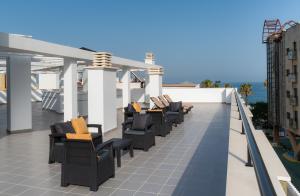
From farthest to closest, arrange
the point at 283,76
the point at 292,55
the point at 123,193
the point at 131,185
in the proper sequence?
the point at 283,76
the point at 292,55
the point at 131,185
the point at 123,193

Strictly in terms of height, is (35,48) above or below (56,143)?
above

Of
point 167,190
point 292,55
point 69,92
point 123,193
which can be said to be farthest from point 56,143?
point 292,55

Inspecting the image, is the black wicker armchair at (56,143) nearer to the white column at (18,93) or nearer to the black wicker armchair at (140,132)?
the black wicker armchair at (140,132)

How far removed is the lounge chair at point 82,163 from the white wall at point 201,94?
1645cm

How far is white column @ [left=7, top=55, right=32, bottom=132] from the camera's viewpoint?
902cm

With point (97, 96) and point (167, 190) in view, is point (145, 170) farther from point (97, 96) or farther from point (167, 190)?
point (97, 96)

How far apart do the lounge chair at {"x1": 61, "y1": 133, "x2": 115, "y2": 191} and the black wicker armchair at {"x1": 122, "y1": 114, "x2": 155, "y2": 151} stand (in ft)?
7.03

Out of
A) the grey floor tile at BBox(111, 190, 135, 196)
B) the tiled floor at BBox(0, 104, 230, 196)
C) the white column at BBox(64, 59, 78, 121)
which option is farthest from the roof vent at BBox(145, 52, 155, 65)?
the grey floor tile at BBox(111, 190, 135, 196)

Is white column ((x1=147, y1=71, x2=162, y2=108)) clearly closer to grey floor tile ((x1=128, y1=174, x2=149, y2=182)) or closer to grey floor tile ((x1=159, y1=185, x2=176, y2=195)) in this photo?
grey floor tile ((x1=128, y1=174, x2=149, y2=182))

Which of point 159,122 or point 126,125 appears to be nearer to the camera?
point 126,125

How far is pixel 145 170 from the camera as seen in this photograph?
5082 mm

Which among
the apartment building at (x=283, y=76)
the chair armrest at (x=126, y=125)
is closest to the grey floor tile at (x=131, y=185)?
the chair armrest at (x=126, y=125)

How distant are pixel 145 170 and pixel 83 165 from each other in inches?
50.7

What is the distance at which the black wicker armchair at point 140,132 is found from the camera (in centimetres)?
647
